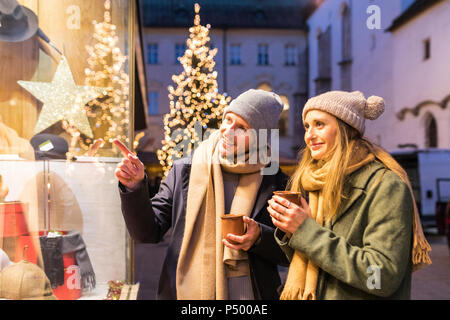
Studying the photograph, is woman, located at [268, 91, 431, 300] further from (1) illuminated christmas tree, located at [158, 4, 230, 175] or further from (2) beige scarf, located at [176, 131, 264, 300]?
(1) illuminated christmas tree, located at [158, 4, 230, 175]

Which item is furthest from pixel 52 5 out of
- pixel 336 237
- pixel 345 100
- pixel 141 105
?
pixel 141 105

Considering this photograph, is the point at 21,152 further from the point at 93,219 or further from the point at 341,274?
the point at 341,274

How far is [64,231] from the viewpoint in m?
3.78

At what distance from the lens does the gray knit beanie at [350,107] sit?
1.63 meters

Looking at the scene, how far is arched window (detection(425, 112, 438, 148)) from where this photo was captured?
1638cm

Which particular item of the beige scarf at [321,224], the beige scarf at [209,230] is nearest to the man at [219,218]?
the beige scarf at [209,230]

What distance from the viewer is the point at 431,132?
16.8 meters

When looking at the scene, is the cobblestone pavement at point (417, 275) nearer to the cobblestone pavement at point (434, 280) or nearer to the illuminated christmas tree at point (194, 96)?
the cobblestone pavement at point (434, 280)

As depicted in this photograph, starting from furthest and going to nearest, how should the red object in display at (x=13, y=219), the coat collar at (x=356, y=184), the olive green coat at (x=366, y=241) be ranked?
the red object in display at (x=13, y=219), the coat collar at (x=356, y=184), the olive green coat at (x=366, y=241)

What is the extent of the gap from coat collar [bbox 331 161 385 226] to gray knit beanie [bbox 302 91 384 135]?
15 cm

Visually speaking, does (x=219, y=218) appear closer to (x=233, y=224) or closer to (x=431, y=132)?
(x=233, y=224)

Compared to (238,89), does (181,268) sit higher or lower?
lower

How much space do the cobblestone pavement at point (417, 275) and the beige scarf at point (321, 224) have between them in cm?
327

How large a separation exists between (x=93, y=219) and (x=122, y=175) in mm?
2445
